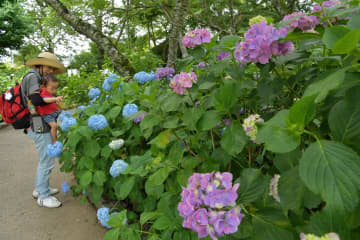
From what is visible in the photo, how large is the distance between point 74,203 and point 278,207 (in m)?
2.38

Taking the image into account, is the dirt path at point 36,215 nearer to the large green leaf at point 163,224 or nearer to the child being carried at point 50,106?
the child being carried at point 50,106

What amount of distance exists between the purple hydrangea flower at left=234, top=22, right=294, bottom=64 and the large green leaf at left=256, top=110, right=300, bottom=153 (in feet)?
0.77

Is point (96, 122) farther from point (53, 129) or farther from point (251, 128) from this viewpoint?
point (251, 128)

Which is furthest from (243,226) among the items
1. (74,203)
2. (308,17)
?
(74,203)

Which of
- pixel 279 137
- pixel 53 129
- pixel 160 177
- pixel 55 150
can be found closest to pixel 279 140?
pixel 279 137

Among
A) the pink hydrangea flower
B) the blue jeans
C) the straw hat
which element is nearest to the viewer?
the pink hydrangea flower

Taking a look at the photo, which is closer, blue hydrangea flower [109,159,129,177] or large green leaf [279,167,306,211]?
large green leaf [279,167,306,211]

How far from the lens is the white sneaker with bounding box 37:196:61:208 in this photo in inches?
96.7

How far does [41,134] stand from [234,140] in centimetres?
224

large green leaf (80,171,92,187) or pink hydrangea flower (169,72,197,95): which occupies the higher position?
pink hydrangea flower (169,72,197,95)

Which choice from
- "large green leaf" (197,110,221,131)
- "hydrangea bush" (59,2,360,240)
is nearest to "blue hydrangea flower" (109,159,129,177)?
"hydrangea bush" (59,2,360,240)

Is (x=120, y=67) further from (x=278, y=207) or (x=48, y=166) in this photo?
(x=278, y=207)

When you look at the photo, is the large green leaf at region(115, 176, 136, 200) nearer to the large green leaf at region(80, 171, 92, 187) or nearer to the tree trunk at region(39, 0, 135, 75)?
the large green leaf at region(80, 171, 92, 187)

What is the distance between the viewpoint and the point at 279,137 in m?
0.54
